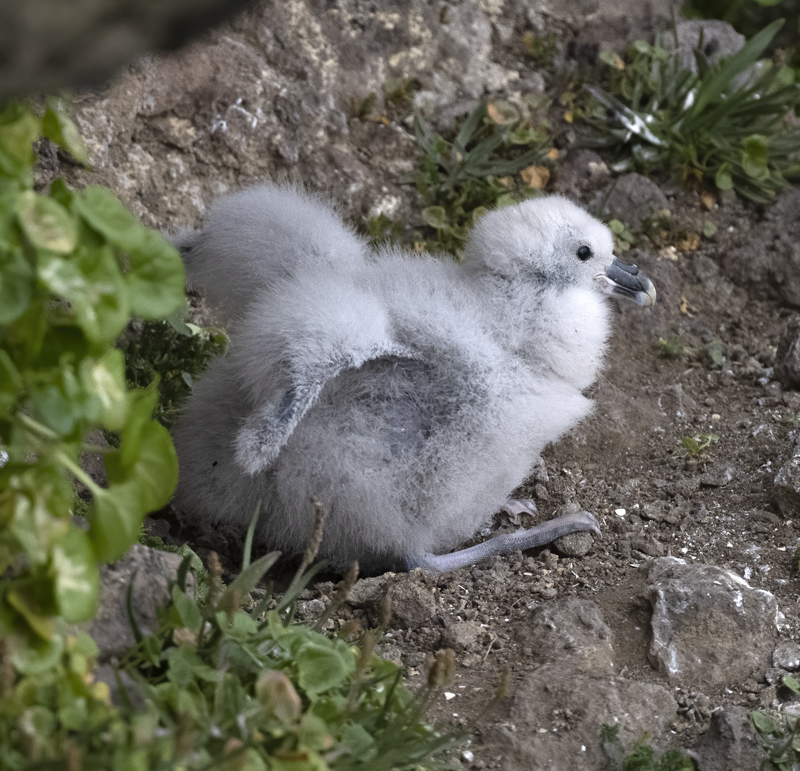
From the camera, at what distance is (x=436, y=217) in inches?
160

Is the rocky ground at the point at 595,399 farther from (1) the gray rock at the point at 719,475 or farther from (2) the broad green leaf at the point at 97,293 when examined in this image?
(2) the broad green leaf at the point at 97,293

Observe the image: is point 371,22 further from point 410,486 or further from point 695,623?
point 695,623

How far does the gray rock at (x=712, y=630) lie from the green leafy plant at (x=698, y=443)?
2.71ft

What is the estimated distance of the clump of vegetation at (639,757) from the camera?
2.04m

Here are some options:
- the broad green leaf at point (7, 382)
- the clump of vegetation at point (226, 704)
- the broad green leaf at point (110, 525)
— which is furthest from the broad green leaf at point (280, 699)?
the broad green leaf at point (7, 382)

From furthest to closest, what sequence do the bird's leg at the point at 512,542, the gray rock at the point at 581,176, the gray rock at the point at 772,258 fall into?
1. the gray rock at the point at 581,176
2. the gray rock at the point at 772,258
3. the bird's leg at the point at 512,542

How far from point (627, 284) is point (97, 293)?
202cm

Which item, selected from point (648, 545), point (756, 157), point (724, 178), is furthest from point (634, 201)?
point (648, 545)

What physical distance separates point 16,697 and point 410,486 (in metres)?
1.46

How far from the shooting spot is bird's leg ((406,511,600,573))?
3014 millimetres

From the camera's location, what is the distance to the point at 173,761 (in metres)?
1.46

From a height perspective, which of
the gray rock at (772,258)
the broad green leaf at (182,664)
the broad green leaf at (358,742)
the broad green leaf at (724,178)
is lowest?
the broad green leaf at (182,664)

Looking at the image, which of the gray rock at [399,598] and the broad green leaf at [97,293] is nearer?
the broad green leaf at [97,293]

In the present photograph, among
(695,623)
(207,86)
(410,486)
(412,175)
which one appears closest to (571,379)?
(410,486)
